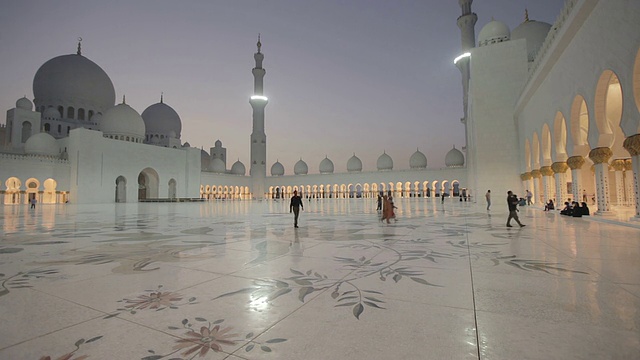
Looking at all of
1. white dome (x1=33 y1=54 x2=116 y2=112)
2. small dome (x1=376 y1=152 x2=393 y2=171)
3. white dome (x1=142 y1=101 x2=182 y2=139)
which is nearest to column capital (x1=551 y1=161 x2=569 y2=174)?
small dome (x1=376 y1=152 x2=393 y2=171)

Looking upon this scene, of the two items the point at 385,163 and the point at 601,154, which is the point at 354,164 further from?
the point at 601,154

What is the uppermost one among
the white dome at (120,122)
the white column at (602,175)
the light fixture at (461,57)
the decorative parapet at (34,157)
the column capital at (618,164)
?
the light fixture at (461,57)

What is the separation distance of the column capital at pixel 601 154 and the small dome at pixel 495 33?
621 inches

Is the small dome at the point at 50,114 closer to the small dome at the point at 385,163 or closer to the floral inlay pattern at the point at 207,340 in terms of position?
the small dome at the point at 385,163

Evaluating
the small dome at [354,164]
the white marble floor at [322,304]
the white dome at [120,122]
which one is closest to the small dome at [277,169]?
the small dome at [354,164]

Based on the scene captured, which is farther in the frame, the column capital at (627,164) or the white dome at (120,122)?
the white dome at (120,122)

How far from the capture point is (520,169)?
18.6m

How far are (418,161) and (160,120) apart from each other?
3079cm

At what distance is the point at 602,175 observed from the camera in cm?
851

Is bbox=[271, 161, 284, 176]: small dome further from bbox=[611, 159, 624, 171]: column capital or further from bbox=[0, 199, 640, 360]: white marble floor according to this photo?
bbox=[0, 199, 640, 360]: white marble floor

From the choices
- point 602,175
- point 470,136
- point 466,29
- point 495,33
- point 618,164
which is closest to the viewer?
point 602,175

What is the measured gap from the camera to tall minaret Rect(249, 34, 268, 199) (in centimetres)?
3778

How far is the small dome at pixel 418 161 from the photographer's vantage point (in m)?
37.9

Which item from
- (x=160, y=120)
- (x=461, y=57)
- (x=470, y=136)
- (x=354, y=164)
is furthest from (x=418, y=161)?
(x=160, y=120)
